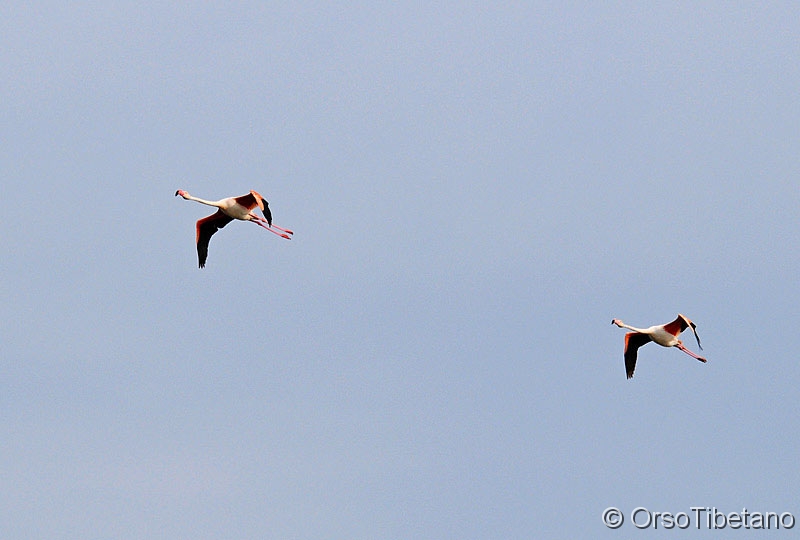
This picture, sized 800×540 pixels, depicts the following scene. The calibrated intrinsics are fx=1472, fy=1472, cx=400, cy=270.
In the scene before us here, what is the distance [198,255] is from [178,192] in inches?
102

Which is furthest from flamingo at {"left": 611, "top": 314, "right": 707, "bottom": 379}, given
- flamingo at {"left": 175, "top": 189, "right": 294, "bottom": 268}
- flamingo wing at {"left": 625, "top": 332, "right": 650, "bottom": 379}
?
flamingo at {"left": 175, "top": 189, "right": 294, "bottom": 268}

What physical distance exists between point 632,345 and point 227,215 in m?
16.2

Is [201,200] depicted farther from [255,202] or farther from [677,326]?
[677,326]

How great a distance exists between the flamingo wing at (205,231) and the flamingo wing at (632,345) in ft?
52.1

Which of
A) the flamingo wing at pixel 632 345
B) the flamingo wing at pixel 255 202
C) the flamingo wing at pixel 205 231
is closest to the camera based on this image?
the flamingo wing at pixel 255 202

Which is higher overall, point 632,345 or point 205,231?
point 205,231

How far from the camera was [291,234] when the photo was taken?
53.3 metres

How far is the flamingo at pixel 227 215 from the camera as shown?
5112 centimetres

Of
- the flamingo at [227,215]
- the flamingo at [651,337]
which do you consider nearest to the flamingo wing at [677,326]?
the flamingo at [651,337]

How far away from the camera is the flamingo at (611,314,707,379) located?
55719 mm

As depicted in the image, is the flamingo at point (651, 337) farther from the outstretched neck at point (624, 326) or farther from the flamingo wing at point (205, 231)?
the flamingo wing at point (205, 231)

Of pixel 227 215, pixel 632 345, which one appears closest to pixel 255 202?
pixel 227 215

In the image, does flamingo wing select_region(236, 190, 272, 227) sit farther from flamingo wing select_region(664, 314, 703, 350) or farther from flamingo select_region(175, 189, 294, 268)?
flamingo wing select_region(664, 314, 703, 350)

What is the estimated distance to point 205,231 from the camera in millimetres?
55562
